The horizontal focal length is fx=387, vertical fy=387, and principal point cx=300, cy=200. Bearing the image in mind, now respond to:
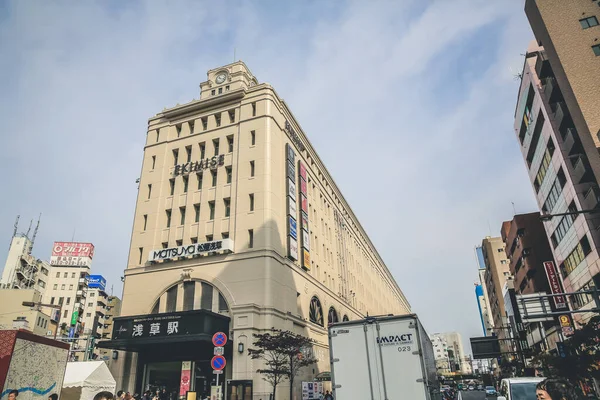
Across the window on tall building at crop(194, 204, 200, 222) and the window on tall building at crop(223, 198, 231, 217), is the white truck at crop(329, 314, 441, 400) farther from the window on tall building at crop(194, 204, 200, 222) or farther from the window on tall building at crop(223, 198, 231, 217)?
the window on tall building at crop(194, 204, 200, 222)

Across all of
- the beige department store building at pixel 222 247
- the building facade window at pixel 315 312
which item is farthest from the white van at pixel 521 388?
the building facade window at pixel 315 312

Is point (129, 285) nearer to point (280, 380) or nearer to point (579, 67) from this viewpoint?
point (280, 380)

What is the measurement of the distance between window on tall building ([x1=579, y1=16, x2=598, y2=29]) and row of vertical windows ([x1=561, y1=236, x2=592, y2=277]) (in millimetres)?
19239

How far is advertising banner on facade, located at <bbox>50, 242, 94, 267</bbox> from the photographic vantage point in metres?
90.4

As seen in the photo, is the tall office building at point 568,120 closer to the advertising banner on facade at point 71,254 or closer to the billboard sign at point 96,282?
the advertising banner on facade at point 71,254

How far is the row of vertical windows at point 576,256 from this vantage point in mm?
34594

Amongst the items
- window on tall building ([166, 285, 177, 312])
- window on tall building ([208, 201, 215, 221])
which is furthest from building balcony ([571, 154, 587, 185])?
window on tall building ([166, 285, 177, 312])

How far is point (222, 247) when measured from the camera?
3192 centimetres

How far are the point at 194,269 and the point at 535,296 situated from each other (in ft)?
81.5

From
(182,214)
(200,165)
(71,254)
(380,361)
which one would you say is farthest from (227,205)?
(71,254)

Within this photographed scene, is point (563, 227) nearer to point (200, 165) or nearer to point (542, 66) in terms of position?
point (542, 66)

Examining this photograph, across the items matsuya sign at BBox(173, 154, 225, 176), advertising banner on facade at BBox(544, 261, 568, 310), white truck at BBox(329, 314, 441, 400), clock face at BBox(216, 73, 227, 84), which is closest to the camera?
white truck at BBox(329, 314, 441, 400)

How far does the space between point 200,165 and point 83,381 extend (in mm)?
23387

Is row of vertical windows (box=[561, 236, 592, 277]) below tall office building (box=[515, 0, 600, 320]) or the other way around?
below
